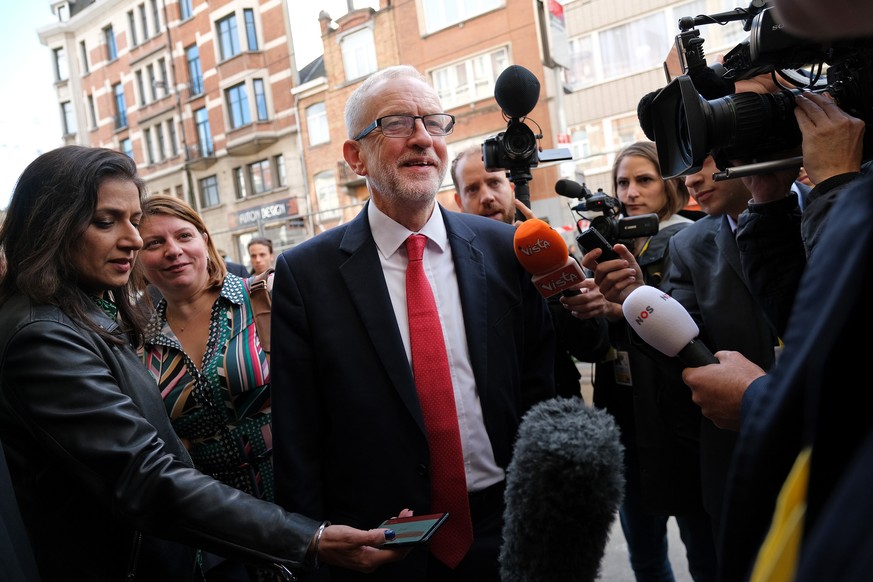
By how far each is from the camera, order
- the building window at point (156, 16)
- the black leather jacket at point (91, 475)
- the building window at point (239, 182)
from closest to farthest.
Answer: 1. the black leather jacket at point (91, 475)
2. the building window at point (239, 182)
3. the building window at point (156, 16)

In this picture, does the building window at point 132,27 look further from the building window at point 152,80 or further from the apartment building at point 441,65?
the apartment building at point 441,65

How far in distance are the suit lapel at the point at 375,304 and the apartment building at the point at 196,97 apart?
18.8 meters

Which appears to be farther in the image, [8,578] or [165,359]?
[165,359]

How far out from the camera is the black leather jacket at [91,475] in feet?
4.51

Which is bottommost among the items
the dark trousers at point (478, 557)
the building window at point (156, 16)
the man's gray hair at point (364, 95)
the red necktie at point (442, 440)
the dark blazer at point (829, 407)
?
the dark trousers at point (478, 557)

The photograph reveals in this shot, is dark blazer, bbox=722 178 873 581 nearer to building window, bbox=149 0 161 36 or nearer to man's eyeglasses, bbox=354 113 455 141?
man's eyeglasses, bbox=354 113 455 141

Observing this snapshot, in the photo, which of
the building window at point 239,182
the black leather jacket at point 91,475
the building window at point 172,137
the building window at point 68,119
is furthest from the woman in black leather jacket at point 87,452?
the building window at point 68,119

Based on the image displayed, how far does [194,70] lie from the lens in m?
24.0

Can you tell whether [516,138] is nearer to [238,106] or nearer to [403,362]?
[403,362]

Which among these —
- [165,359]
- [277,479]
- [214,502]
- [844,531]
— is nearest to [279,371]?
[277,479]

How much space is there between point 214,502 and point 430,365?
0.62 m

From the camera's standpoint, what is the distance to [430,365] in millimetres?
1706

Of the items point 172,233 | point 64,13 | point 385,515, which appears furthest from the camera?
point 64,13

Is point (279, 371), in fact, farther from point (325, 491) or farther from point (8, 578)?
point (8, 578)
